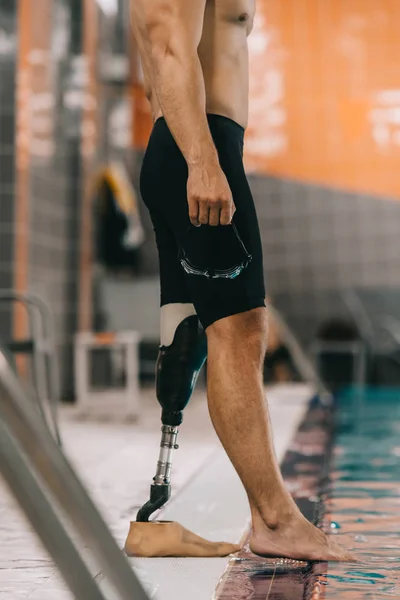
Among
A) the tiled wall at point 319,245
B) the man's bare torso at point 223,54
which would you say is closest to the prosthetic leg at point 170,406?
the man's bare torso at point 223,54

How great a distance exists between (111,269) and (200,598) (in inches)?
232

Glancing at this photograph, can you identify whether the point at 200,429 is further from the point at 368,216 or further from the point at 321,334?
the point at 368,216

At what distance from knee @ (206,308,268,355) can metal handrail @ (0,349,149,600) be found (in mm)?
709

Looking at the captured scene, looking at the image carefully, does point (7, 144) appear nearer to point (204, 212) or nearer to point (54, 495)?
point (204, 212)

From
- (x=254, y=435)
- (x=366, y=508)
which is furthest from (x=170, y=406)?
(x=366, y=508)

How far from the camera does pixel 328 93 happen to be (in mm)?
7980

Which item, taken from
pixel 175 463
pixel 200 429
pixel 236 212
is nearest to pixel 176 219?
pixel 236 212

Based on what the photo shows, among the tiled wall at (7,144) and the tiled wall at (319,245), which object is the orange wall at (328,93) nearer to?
the tiled wall at (319,245)

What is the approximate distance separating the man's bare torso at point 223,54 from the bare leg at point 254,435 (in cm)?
41

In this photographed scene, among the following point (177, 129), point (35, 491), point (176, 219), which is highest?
point (177, 129)

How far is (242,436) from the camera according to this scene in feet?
5.50

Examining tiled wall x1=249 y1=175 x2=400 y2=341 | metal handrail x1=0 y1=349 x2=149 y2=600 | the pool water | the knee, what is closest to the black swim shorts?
the knee

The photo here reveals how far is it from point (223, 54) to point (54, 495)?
1043mm

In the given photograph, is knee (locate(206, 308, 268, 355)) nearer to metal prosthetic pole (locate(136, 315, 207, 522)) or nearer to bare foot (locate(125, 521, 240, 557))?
metal prosthetic pole (locate(136, 315, 207, 522))
